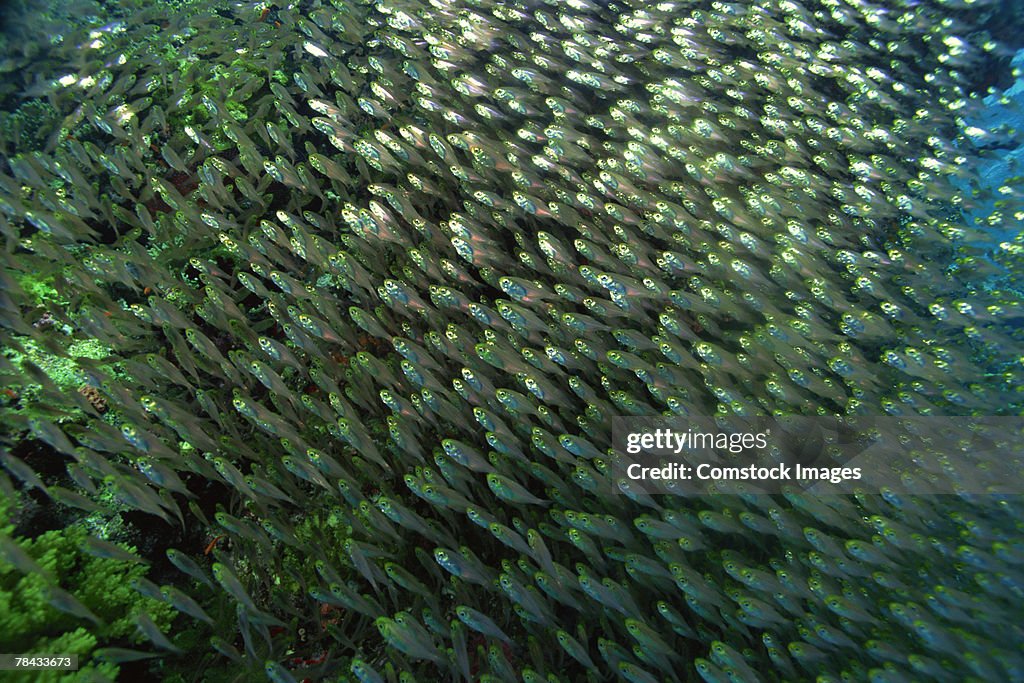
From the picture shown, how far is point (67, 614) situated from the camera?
300 centimetres

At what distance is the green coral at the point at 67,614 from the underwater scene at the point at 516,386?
0.06 feet

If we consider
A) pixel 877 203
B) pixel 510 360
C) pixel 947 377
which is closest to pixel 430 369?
pixel 510 360

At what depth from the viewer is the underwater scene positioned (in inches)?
116

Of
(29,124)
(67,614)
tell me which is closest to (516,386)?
(67,614)

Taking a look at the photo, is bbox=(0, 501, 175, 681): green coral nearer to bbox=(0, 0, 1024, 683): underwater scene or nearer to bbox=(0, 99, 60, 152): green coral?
bbox=(0, 0, 1024, 683): underwater scene

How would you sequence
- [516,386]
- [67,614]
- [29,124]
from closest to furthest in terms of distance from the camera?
[67,614], [516,386], [29,124]

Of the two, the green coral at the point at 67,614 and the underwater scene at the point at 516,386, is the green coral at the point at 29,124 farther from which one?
the green coral at the point at 67,614

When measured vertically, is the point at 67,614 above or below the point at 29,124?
below

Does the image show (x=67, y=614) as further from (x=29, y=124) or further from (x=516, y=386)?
(x=29, y=124)

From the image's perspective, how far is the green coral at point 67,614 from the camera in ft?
8.96

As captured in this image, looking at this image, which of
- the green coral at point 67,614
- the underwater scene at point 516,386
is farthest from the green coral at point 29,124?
the green coral at point 67,614

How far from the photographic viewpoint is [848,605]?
9.21 feet

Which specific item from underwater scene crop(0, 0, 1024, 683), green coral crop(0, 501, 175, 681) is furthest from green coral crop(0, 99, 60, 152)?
green coral crop(0, 501, 175, 681)

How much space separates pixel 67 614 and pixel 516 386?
9.16ft
